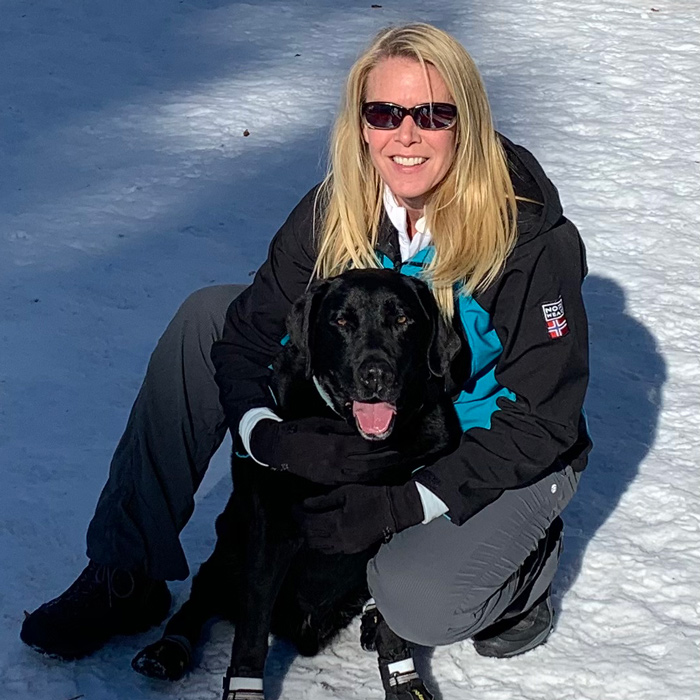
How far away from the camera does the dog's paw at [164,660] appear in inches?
100

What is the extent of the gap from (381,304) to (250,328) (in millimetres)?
352

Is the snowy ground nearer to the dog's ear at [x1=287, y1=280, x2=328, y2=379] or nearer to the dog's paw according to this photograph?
the dog's paw

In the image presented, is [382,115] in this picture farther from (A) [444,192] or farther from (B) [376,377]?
(B) [376,377]

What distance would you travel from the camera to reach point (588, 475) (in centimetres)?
338

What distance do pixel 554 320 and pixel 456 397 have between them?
40 centimetres

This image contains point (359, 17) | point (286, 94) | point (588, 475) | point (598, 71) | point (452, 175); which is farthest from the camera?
point (359, 17)

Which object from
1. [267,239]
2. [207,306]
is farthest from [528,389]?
[267,239]

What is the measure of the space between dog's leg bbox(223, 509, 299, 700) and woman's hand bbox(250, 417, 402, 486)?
0.51 ft

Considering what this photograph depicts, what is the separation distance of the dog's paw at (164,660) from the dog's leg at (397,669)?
48cm

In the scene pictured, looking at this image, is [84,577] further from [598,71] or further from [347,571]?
[598,71]

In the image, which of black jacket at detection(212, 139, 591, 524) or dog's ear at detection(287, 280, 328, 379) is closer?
black jacket at detection(212, 139, 591, 524)

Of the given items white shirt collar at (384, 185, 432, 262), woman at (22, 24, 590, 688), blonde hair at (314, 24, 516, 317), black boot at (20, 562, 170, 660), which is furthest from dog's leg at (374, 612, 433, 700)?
white shirt collar at (384, 185, 432, 262)

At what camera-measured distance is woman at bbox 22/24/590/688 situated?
94.3 inches

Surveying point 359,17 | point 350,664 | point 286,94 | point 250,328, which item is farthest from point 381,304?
point 359,17
